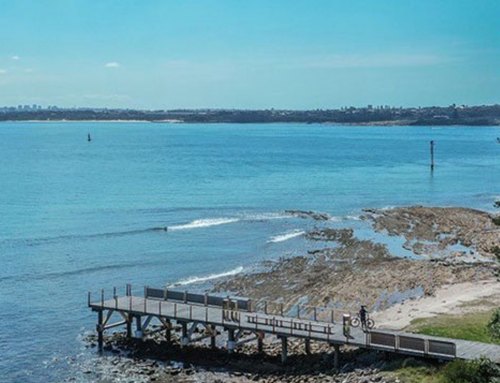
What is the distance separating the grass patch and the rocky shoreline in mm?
3519

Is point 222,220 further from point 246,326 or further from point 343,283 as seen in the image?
point 246,326

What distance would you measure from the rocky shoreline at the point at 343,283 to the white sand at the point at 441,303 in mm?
1518

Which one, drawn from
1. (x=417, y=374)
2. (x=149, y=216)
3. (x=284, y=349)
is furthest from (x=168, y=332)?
(x=149, y=216)

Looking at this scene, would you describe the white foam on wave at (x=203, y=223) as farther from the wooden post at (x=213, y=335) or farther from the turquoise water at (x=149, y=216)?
the wooden post at (x=213, y=335)

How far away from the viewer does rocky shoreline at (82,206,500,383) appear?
31.1 metres

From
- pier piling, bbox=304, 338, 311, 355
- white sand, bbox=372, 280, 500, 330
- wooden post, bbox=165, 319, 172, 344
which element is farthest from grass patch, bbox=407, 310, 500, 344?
wooden post, bbox=165, 319, 172, 344

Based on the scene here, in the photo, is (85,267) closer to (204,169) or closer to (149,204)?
(149,204)

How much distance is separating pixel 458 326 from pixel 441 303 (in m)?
7.23

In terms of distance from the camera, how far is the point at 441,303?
39688mm

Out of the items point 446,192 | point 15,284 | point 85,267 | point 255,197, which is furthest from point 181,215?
point 446,192

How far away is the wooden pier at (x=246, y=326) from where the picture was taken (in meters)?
28.6

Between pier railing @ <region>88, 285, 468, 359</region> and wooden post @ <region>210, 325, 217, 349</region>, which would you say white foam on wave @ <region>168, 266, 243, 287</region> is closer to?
pier railing @ <region>88, 285, 468, 359</region>

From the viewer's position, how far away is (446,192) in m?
100

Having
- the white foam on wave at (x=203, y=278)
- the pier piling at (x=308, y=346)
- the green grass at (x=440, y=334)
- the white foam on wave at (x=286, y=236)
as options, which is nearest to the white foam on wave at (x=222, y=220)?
the white foam on wave at (x=286, y=236)
